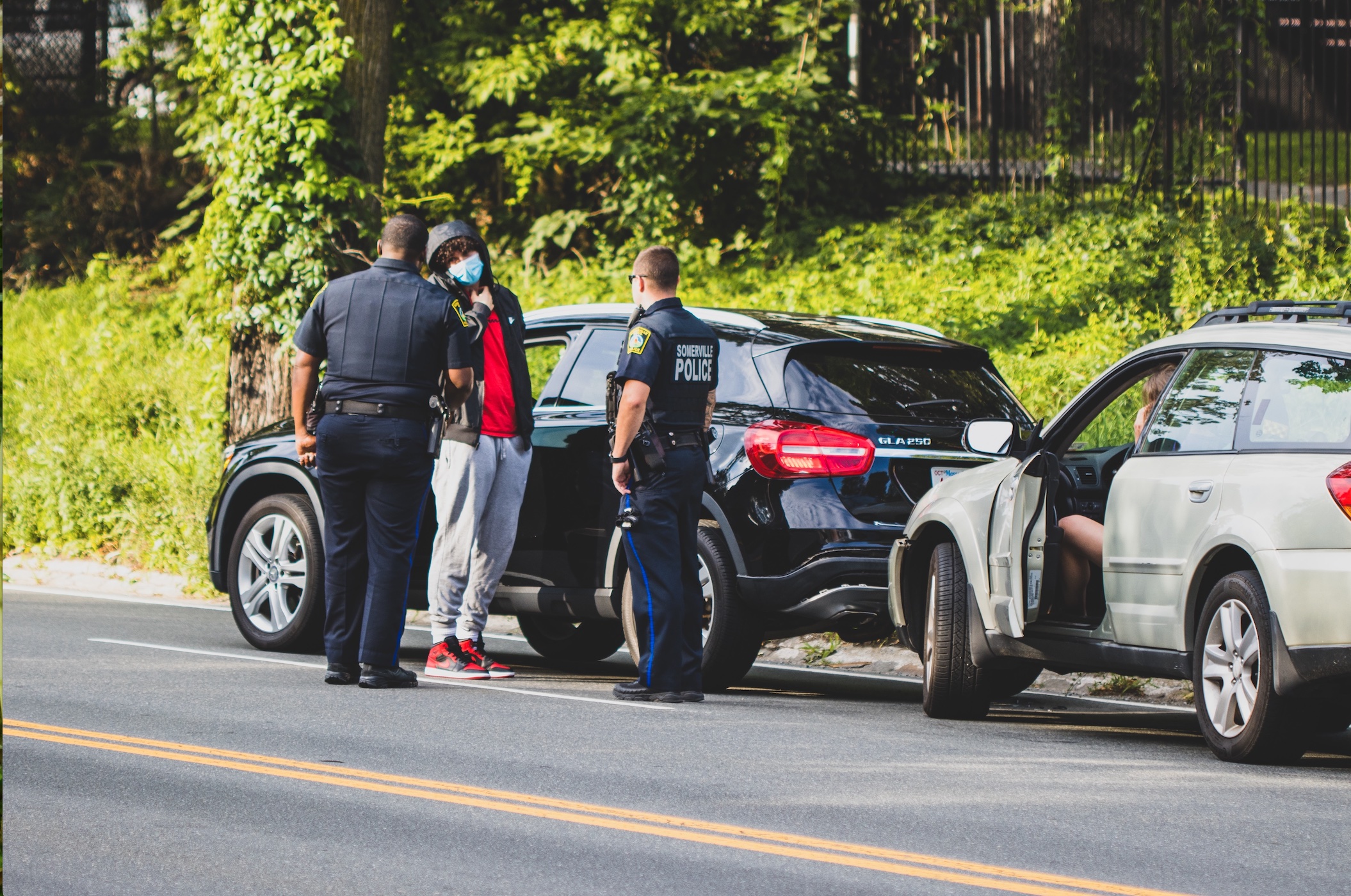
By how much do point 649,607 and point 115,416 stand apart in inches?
446

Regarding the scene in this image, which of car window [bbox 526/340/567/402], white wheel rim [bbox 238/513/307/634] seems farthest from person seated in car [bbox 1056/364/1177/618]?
car window [bbox 526/340/567/402]

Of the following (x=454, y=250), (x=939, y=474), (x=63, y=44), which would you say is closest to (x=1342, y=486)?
(x=939, y=474)

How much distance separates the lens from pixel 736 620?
805cm

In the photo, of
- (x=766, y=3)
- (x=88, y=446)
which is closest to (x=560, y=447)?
(x=88, y=446)

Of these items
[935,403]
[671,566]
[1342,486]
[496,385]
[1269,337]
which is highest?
[1269,337]

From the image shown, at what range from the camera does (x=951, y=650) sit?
7500 millimetres

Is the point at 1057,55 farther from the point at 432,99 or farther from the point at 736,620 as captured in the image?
the point at 736,620

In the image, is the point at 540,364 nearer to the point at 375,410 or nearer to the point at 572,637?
the point at 572,637

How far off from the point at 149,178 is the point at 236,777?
20320mm

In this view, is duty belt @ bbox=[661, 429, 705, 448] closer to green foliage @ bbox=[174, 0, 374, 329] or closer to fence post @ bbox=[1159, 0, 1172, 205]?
green foliage @ bbox=[174, 0, 374, 329]

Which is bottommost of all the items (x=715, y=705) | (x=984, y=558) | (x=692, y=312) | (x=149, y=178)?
(x=715, y=705)

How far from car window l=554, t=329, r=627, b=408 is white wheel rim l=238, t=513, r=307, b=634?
1.66m

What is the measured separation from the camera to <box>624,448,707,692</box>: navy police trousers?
779cm

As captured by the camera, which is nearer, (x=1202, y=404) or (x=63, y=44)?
(x=1202, y=404)
